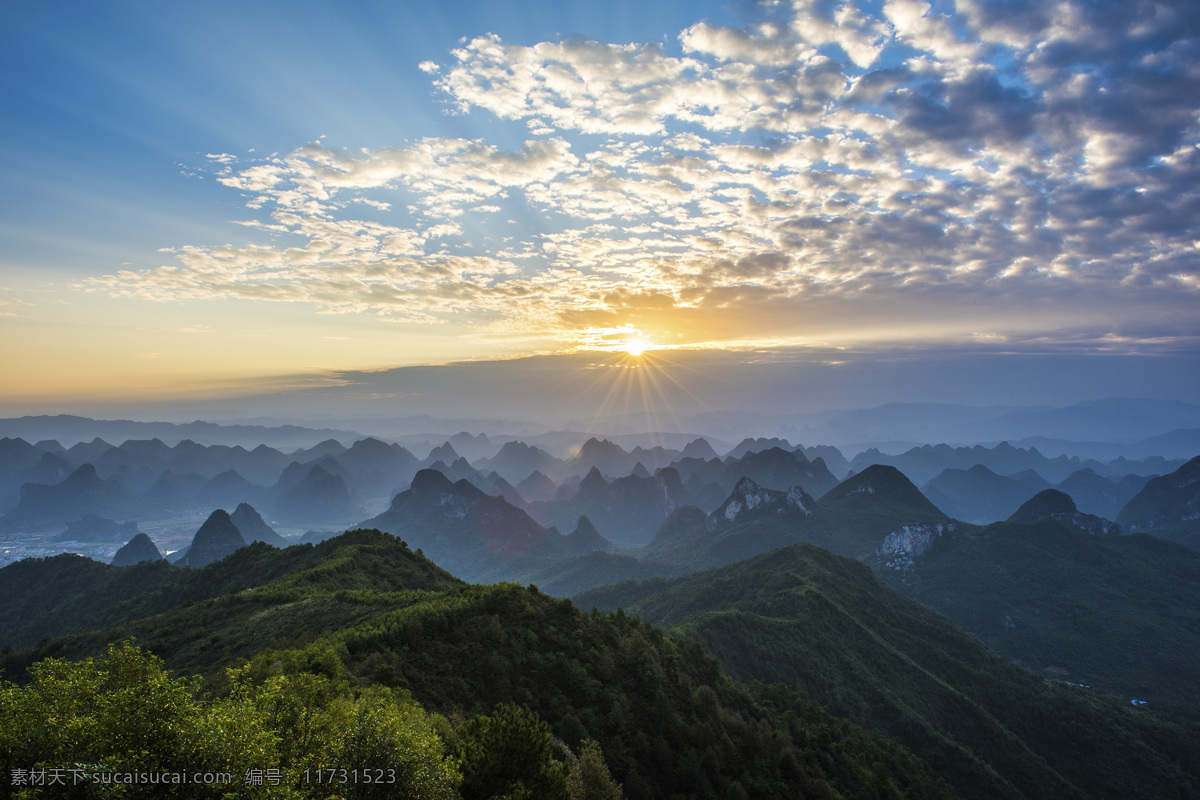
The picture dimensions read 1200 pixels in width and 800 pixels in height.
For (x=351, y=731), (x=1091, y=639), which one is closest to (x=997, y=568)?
(x=1091, y=639)

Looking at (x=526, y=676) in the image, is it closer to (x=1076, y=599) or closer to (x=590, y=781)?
(x=590, y=781)

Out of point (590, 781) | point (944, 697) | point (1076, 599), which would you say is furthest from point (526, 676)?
point (1076, 599)

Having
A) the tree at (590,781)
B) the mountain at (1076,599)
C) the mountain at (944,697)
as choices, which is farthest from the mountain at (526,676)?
the mountain at (1076,599)

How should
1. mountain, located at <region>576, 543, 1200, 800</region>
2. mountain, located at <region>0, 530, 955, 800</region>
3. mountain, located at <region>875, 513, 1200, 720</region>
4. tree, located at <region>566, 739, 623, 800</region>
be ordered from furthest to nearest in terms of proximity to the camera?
mountain, located at <region>875, 513, 1200, 720</region> → mountain, located at <region>576, 543, 1200, 800</region> → mountain, located at <region>0, 530, 955, 800</region> → tree, located at <region>566, 739, 623, 800</region>

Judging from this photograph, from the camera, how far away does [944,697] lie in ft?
291

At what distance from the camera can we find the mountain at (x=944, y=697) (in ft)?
247

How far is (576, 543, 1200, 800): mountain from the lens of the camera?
75375mm

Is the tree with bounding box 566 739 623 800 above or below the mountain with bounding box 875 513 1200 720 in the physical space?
above

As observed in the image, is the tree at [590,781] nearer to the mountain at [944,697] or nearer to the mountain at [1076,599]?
the mountain at [944,697]

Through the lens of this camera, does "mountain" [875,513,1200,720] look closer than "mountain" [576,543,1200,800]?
No

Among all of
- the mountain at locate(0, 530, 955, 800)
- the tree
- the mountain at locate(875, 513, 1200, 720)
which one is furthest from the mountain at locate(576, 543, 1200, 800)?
the tree

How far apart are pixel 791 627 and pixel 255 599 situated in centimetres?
9569

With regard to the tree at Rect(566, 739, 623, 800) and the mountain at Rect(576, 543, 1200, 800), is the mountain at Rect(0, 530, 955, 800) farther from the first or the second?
the mountain at Rect(576, 543, 1200, 800)

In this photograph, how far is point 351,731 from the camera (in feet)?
64.6
